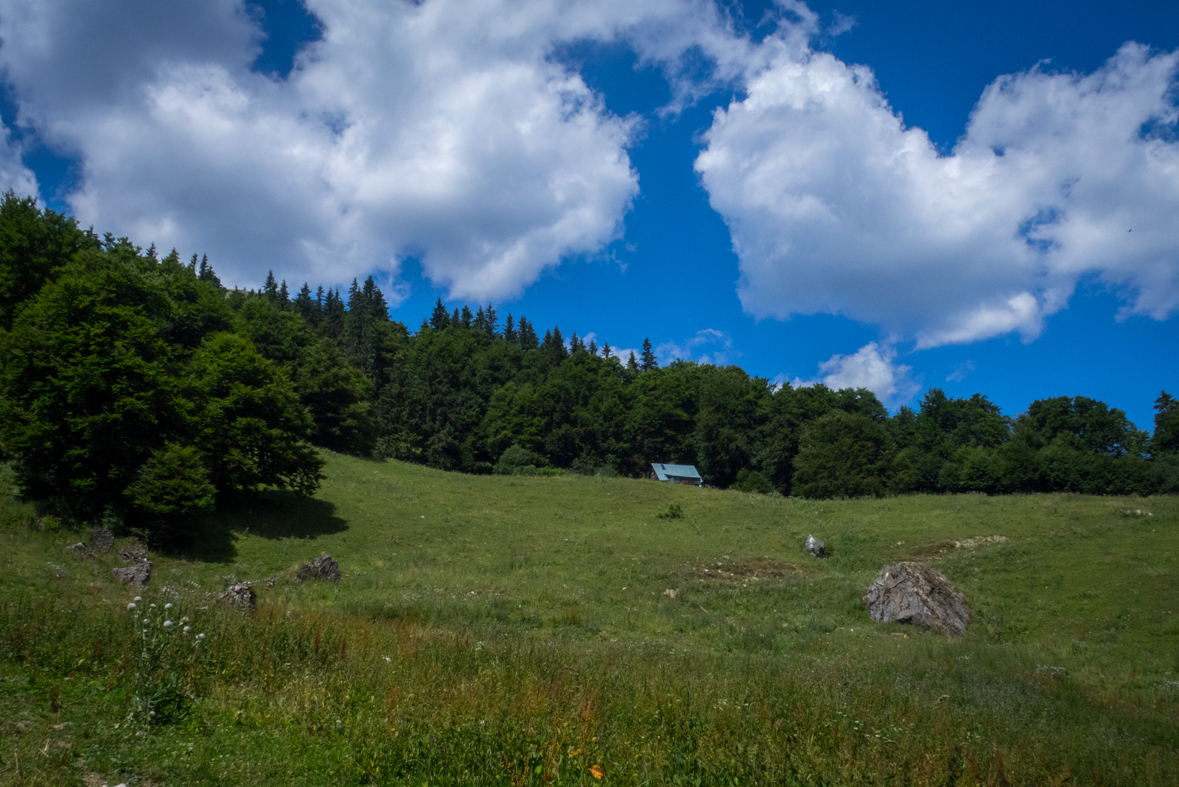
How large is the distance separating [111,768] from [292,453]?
2534 centimetres

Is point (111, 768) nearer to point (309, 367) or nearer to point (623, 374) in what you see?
point (309, 367)

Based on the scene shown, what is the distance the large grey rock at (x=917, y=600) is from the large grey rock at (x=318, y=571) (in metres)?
18.3

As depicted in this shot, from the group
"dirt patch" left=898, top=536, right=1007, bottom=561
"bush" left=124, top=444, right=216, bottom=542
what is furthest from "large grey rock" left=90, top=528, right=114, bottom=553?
"dirt patch" left=898, top=536, right=1007, bottom=561

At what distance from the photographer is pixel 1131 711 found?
9.71 m

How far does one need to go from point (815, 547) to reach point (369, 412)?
4508 cm

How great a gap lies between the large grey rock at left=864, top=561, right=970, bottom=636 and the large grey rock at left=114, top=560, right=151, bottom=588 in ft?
71.2

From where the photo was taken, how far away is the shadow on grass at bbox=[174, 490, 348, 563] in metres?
21.6

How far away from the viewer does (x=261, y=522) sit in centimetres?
2562

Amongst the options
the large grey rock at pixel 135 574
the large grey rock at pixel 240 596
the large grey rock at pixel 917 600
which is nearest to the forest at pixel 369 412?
the large grey rock at pixel 135 574

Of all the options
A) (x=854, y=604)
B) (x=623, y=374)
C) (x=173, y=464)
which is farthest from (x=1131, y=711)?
(x=623, y=374)

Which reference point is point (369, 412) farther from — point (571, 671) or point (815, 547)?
point (571, 671)

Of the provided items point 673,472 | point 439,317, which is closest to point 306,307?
point 439,317

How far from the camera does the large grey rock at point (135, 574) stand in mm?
15056

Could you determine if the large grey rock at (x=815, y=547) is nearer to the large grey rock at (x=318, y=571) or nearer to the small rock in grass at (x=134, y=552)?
the large grey rock at (x=318, y=571)
